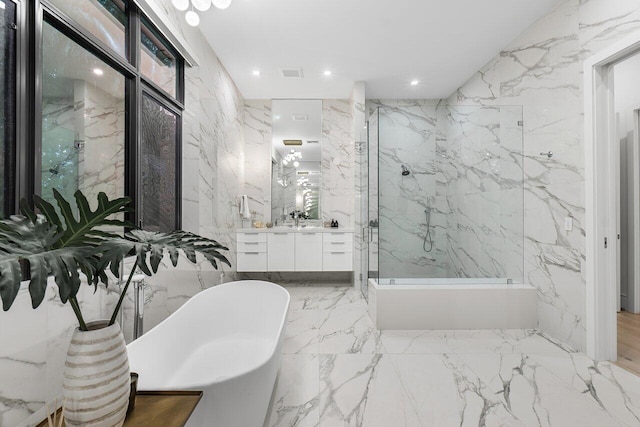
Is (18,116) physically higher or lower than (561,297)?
higher

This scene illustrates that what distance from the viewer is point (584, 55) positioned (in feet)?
7.09

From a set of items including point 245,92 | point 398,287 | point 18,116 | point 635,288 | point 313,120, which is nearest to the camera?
point 18,116

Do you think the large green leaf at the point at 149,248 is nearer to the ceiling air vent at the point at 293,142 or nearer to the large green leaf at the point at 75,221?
the large green leaf at the point at 75,221

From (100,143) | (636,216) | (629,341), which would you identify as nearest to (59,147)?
(100,143)

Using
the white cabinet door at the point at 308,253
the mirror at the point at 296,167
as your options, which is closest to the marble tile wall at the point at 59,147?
the white cabinet door at the point at 308,253

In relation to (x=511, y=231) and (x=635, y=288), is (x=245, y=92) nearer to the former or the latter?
(x=511, y=231)

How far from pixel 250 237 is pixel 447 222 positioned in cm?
250

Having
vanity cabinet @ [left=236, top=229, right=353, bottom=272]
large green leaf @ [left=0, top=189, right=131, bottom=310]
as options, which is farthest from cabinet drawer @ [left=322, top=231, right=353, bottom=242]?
large green leaf @ [left=0, top=189, right=131, bottom=310]

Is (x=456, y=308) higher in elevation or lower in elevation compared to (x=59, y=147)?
lower

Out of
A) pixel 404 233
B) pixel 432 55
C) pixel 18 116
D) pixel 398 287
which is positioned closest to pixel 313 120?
pixel 432 55

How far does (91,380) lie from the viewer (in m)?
0.78

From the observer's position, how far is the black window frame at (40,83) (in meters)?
1.25

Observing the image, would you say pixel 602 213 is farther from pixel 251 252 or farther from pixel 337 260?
pixel 251 252

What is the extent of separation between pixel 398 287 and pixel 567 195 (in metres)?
1.54
